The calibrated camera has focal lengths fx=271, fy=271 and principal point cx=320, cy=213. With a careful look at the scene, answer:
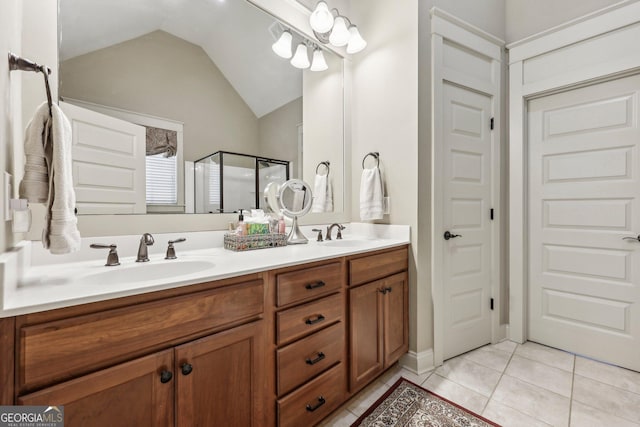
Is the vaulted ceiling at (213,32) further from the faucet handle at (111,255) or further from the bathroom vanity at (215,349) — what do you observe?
the bathroom vanity at (215,349)

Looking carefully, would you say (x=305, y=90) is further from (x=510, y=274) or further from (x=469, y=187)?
(x=510, y=274)

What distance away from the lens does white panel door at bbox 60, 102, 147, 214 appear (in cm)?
118

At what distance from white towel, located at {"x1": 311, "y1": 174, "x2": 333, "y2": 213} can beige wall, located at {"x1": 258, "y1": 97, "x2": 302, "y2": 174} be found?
22cm

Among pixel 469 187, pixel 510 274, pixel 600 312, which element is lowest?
pixel 600 312

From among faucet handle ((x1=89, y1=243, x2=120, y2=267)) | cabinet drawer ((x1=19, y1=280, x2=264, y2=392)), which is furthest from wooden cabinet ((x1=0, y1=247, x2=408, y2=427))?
faucet handle ((x1=89, y1=243, x2=120, y2=267))

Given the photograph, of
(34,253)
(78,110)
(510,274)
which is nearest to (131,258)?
(34,253)

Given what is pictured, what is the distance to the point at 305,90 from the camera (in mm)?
2082

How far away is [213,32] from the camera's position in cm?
157

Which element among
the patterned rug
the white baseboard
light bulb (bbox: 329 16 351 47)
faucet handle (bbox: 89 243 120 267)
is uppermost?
light bulb (bbox: 329 16 351 47)

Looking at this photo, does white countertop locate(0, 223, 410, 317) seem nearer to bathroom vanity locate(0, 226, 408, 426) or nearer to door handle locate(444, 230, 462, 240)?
bathroom vanity locate(0, 226, 408, 426)

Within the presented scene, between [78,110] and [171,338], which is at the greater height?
[78,110]

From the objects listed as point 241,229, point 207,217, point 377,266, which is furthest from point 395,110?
point 207,217

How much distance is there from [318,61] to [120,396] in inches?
89.0

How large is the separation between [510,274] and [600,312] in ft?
1.85
